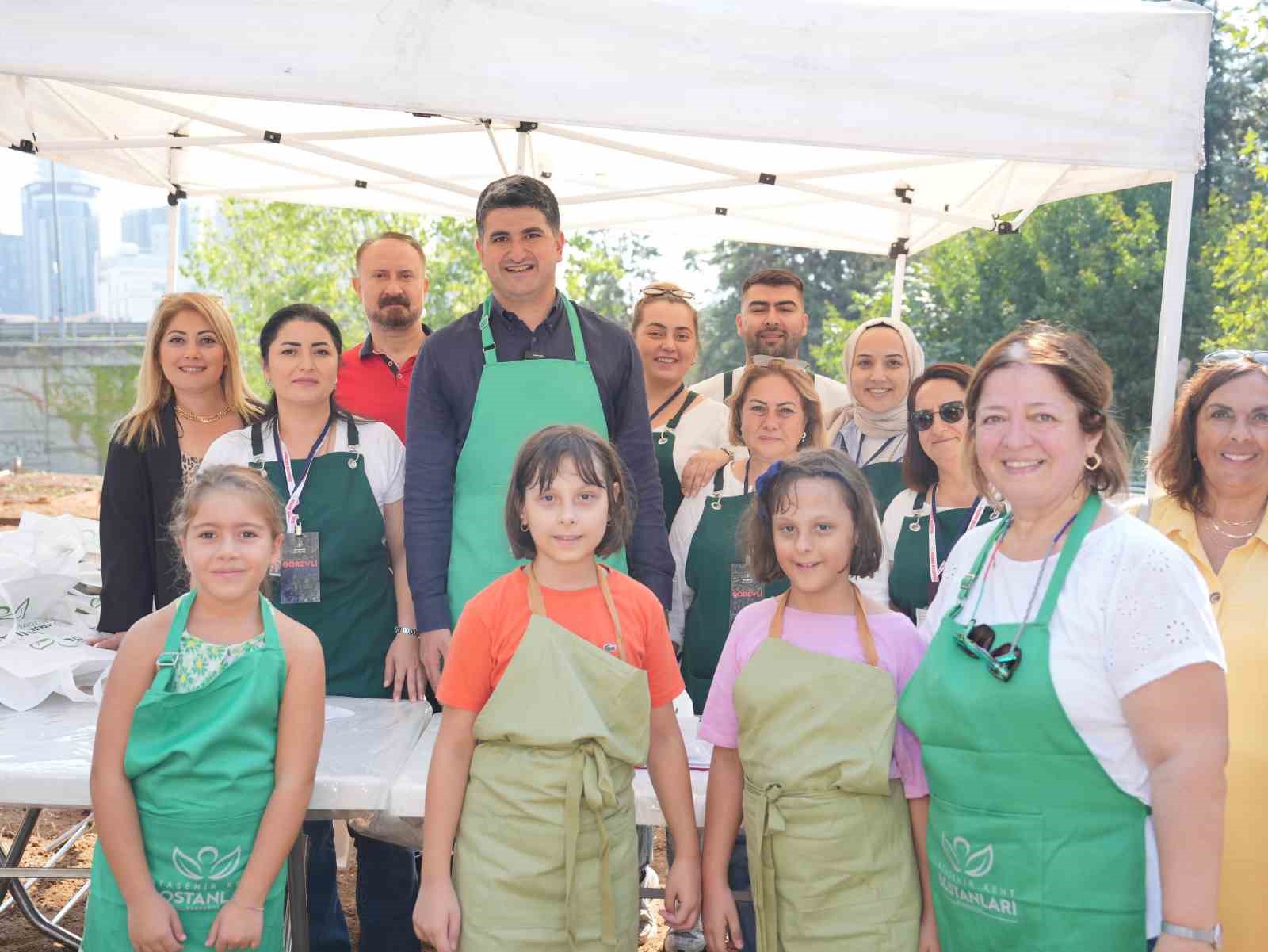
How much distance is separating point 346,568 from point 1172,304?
2150 millimetres

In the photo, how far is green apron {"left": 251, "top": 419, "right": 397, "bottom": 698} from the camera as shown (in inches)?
99.5

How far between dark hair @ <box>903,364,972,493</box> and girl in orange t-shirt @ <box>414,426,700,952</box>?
3.14ft

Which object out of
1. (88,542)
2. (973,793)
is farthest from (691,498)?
(88,542)

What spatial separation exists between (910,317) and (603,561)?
23499mm

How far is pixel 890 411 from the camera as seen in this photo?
3.12 metres

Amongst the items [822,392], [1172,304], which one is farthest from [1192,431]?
[822,392]

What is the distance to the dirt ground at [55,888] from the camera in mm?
3092

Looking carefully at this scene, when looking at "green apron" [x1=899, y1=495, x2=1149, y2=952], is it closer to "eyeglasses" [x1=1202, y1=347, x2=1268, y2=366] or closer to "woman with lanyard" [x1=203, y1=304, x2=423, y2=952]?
"eyeglasses" [x1=1202, y1=347, x2=1268, y2=366]

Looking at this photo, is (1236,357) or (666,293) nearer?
(1236,357)

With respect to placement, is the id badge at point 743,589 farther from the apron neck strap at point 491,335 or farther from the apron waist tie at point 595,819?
the apron waist tie at point 595,819

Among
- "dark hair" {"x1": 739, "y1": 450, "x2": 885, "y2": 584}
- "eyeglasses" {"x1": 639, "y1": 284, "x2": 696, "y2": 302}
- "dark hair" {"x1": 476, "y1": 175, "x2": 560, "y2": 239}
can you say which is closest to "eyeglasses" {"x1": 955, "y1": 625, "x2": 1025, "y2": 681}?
"dark hair" {"x1": 739, "y1": 450, "x2": 885, "y2": 584}

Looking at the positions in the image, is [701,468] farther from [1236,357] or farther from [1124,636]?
[1124,636]

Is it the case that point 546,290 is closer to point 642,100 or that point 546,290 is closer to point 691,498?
point 642,100

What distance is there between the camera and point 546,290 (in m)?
2.50
